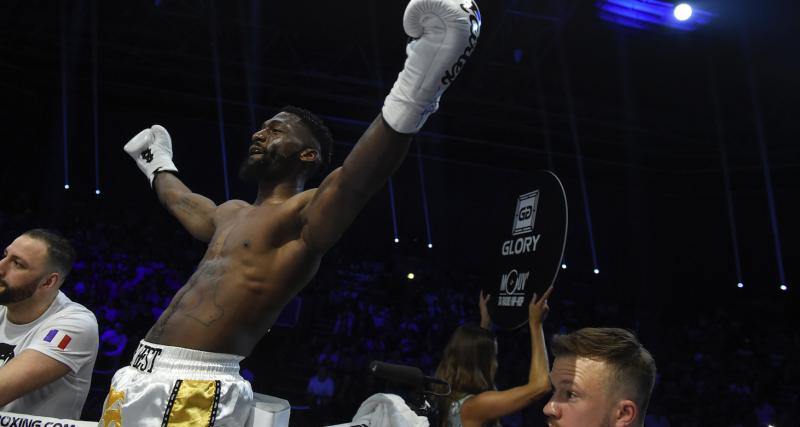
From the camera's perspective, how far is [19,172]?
41.0ft

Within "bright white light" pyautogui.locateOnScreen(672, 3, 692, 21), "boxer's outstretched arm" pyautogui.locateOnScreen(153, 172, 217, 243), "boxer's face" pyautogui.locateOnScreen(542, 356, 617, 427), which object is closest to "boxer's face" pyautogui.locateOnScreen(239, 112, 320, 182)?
"boxer's outstretched arm" pyautogui.locateOnScreen(153, 172, 217, 243)

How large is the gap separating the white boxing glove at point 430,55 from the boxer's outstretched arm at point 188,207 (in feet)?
3.49

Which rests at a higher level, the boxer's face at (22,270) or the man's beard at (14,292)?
the boxer's face at (22,270)

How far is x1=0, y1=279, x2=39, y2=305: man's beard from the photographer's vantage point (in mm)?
2232

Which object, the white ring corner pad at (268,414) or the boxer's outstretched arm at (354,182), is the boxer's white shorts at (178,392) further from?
the boxer's outstretched arm at (354,182)

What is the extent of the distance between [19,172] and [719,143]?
1278 cm

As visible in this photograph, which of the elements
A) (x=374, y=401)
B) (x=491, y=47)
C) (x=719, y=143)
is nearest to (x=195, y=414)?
(x=374, y=401)

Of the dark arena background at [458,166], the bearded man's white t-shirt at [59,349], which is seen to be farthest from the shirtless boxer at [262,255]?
the dark arena background at [458,166]

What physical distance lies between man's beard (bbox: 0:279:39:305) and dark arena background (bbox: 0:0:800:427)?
4403 millimetres

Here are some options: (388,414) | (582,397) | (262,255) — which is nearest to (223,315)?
(262,255)

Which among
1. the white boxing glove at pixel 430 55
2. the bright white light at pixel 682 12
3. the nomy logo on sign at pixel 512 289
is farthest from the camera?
the bright white light at pixel 682 12

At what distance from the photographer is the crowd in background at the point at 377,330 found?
314 inches

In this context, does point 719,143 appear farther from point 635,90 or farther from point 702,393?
point 702,393

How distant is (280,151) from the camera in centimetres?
212
